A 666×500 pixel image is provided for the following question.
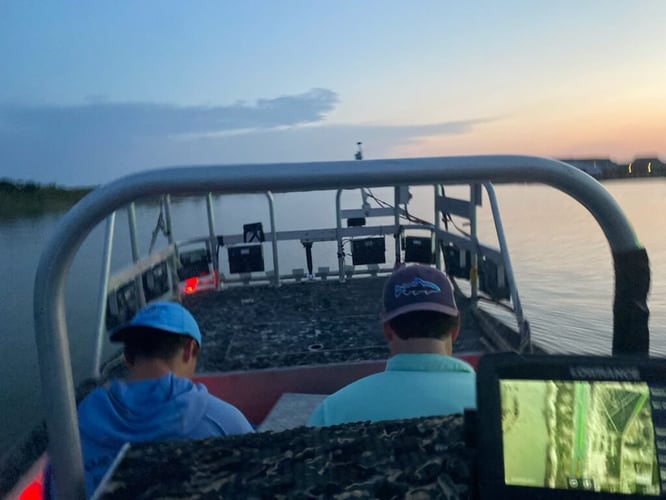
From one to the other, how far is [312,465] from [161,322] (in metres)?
0.87

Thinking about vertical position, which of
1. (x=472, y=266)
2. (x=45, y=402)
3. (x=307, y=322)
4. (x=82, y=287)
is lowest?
(x=82, y=287)

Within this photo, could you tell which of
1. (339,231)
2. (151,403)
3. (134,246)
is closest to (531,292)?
(339,231)

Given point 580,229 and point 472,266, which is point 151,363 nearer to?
point 472,266

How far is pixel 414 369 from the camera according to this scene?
1443mm

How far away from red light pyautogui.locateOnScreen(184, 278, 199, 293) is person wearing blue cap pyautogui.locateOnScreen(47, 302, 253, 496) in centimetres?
436

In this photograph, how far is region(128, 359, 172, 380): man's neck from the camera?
1.65 meters

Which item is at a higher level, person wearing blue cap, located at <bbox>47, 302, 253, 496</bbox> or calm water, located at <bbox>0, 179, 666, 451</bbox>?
person wearing blue cap, located at <bbox>47, 302, 253, 496</bbox>

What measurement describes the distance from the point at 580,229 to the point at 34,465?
17.4 metres

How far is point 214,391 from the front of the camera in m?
3.26

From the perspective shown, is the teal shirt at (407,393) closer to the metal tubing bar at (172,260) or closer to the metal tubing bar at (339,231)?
the metal tubing bar at (172,260)

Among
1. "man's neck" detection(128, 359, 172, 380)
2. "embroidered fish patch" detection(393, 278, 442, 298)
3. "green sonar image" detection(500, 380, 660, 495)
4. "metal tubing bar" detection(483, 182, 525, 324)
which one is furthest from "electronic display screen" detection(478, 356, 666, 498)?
"metal tubing bar" detection(483, 182, 525, 324)

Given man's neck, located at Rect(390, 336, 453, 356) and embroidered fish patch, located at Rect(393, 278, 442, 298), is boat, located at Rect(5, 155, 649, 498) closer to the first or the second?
embroidered fish patch, located at Rect(393, 278, 442, 298)

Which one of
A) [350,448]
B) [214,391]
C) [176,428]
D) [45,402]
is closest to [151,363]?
[176,428]

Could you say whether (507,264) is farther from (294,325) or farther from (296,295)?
(296,295)
